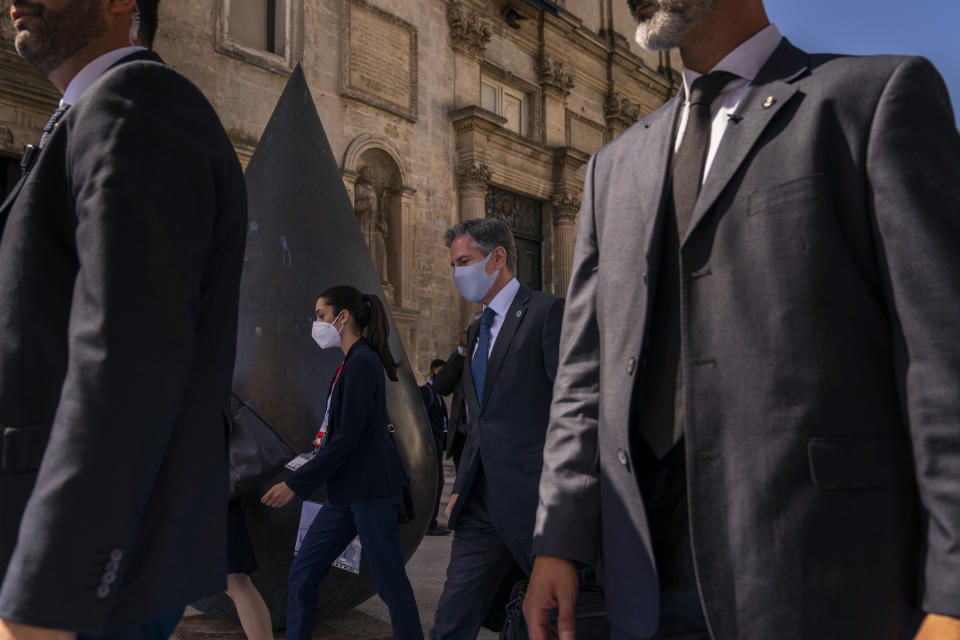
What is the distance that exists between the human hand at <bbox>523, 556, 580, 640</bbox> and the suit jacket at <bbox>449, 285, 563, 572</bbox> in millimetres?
1410

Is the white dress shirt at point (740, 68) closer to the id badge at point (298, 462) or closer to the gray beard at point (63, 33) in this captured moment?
the gray beard at point (63, 33)

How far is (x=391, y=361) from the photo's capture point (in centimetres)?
368

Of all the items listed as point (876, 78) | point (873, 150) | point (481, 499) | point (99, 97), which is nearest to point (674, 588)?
point (873, 150)

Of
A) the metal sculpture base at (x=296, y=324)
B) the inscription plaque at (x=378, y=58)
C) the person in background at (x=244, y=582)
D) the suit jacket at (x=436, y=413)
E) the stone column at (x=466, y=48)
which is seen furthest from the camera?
the stone column at (x=466, y=48)

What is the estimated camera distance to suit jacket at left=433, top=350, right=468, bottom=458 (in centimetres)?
386

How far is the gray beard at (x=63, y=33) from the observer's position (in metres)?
1.37

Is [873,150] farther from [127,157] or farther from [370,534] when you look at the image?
[370,534]

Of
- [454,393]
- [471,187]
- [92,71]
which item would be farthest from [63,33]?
[471,187]

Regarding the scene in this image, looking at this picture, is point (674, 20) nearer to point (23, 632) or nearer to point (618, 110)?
point (23, 632)

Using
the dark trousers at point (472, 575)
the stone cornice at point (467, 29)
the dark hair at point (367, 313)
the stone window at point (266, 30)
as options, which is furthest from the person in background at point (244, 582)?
the stone cornice at point (467, 29)

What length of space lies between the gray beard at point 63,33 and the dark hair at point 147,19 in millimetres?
191

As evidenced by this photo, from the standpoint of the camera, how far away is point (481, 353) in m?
3.28

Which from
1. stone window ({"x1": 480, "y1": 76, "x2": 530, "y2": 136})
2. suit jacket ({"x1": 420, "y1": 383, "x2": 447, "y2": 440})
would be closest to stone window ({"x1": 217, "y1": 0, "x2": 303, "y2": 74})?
stone window ({"x1": 480, "y1": 76, "x2": 530, "y2": 136})

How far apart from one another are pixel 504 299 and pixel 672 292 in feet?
6.49
